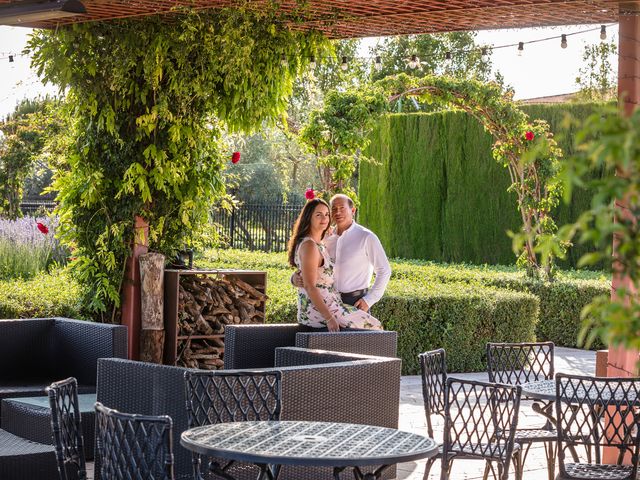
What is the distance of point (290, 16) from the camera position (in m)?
8.02

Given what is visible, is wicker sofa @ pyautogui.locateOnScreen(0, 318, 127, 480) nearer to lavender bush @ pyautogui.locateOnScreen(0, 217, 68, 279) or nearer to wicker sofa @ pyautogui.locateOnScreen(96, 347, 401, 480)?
wicker sofa @ pyautogui.locateOnScreen(96, 347, 401, 480)

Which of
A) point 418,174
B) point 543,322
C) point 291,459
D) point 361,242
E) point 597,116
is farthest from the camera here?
point 418,174

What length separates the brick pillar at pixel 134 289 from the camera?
27.6 ft

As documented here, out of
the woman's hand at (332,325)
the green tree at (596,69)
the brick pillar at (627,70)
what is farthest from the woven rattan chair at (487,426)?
the green tree at (596,69)

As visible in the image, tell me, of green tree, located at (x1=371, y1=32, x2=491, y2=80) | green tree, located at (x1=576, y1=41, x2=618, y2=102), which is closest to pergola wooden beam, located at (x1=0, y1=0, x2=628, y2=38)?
green tree, located at (x1=576, y1=41, x2=618, y2=102)

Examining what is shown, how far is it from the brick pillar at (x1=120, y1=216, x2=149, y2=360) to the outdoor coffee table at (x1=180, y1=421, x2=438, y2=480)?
4343 millimetres

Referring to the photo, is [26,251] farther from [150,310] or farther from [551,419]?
[551,419]

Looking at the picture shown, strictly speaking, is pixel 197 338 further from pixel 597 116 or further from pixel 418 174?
pixel 418 174

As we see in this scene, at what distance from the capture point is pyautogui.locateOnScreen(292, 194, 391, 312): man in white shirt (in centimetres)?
753

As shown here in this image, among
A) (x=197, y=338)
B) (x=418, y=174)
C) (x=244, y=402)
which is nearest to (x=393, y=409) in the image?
(x=244, y=402)

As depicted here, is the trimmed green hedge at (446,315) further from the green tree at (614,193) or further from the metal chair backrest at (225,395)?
the green tree at (614,193)

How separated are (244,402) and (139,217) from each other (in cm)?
372

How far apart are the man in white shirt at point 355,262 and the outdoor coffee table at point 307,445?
330 centimetres

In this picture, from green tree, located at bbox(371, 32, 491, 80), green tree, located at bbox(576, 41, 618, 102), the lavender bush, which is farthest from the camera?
green tree, located at bbox(371, 32, 491, 80)
